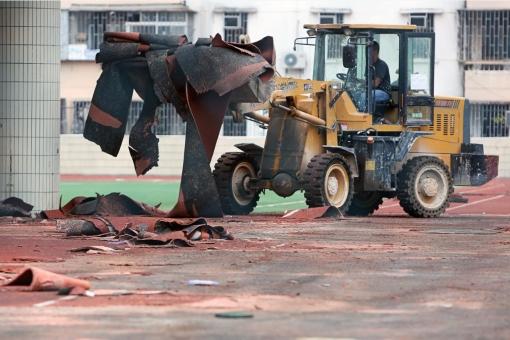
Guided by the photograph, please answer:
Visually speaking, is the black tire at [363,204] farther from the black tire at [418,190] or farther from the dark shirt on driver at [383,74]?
the dark shirt on driver at [383,74]

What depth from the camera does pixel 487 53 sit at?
59.8 metres

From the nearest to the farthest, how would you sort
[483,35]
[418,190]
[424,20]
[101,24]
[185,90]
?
[185,90], [418,190], [424,20], [483,35], [101,24]

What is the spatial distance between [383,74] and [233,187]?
343cm

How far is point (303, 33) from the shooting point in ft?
198

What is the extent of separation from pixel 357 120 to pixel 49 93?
553 centimetres

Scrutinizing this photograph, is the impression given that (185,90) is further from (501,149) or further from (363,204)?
(501,149)

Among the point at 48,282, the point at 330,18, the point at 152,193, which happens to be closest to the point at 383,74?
the point at 152,193

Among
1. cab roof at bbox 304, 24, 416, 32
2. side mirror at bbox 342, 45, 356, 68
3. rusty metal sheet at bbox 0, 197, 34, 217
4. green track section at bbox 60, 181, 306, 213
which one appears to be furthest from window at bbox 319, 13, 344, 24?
rusty metal sheet at bbox 0, 197, 34, 217

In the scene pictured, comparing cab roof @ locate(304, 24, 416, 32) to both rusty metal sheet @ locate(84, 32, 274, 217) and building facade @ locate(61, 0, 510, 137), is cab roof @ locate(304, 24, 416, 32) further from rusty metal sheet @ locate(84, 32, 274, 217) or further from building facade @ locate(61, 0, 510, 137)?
building facade @ locate(61, 0, 510, 137)

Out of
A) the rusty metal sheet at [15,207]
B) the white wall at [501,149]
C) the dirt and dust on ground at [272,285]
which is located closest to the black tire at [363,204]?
the dirt and dust on ground at [272,285]

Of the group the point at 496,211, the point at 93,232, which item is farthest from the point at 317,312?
the point at 496,211

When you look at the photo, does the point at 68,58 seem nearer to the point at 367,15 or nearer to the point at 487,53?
the point at 367,15

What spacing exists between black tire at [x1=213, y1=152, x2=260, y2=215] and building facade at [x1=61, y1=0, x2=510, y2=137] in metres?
29.7

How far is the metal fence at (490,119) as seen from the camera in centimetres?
5875
